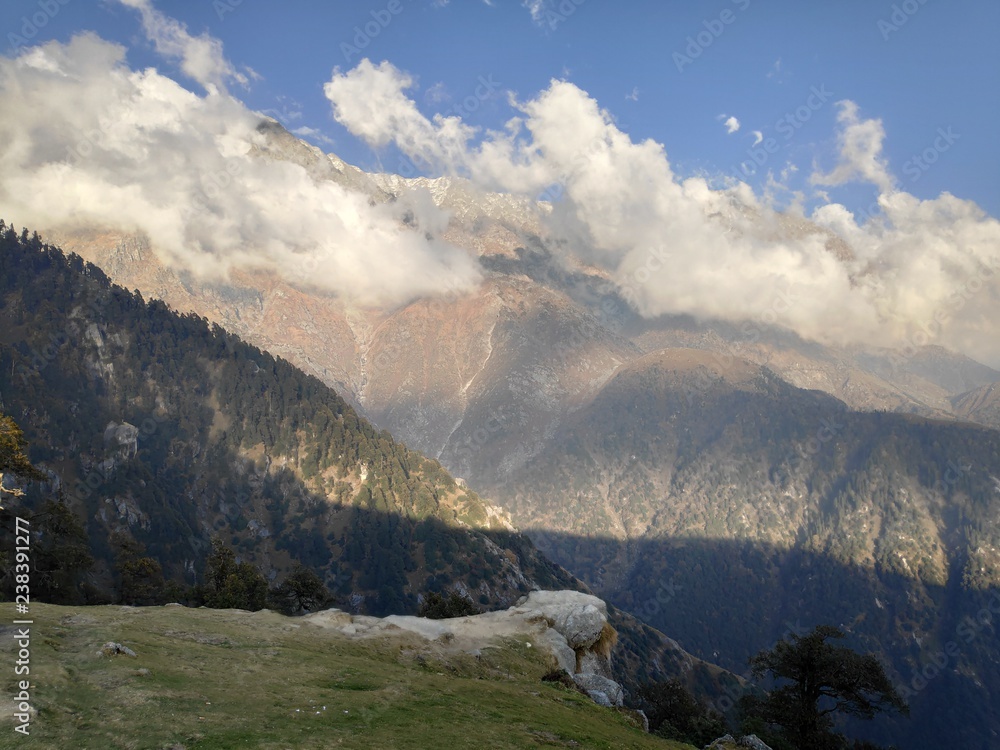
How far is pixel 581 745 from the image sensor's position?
35531 millimetres

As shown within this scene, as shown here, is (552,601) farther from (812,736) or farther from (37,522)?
(37,522)

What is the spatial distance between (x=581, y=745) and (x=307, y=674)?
2037 centimetres

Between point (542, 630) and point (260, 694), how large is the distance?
43.1 metres

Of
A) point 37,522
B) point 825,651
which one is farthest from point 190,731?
point 37,522

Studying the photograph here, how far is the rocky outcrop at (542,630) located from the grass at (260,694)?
206 inches

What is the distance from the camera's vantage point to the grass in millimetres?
28234

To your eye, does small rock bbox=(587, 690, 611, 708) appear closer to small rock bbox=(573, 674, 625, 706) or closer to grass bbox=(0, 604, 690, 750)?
small rock bbox=(573, 674, 625, 706)

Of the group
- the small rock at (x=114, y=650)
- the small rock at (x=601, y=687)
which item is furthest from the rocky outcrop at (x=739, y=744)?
the small rock at (x=114, y=650)

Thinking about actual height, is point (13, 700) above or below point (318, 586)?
above

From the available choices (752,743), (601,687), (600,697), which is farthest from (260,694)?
(752,743)

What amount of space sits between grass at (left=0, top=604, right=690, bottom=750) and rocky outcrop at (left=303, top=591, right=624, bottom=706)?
5.24m

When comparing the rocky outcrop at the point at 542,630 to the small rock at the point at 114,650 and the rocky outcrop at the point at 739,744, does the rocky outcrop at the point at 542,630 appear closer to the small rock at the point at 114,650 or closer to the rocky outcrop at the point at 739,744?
the rocky outcrop at the point at 739,744

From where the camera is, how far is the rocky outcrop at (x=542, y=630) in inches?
2386

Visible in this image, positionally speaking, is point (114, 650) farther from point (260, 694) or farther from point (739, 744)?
point (739, 744)
